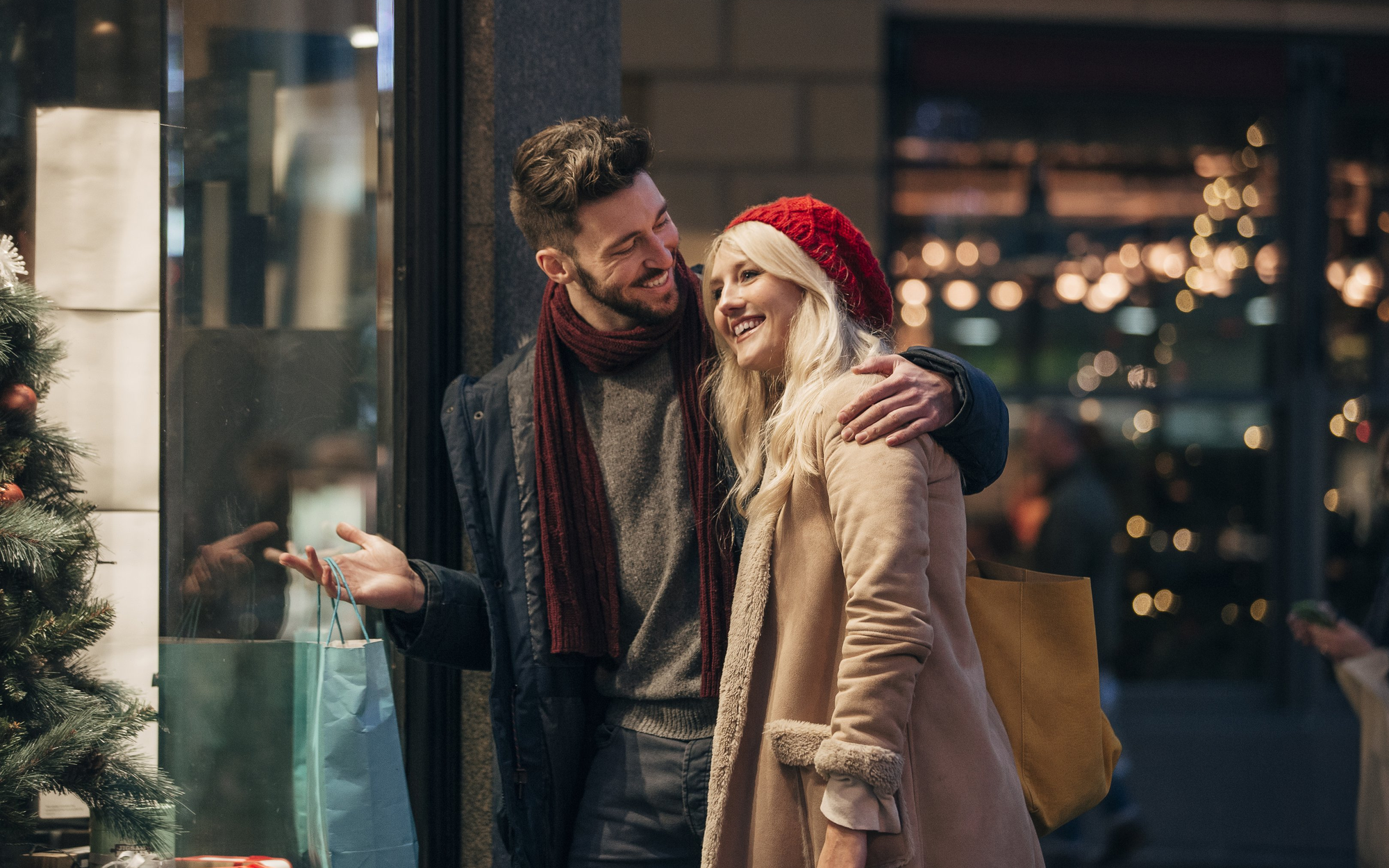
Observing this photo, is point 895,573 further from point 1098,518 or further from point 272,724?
point 1098,518

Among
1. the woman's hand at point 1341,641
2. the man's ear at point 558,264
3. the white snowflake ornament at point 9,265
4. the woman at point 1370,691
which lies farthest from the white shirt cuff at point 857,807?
the woman's hand at point 1341,641

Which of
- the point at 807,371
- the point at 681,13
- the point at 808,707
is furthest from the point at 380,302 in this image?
the point at 681,13

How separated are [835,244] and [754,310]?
0.61 ft

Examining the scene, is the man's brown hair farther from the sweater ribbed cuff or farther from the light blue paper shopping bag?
the sweater ribbed cuff

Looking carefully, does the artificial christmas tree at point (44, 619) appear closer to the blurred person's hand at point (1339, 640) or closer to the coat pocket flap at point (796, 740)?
the coat pocket flap at point (796, 740)

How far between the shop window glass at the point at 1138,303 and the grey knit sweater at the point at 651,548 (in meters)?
5.71

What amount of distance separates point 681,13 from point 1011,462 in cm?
341

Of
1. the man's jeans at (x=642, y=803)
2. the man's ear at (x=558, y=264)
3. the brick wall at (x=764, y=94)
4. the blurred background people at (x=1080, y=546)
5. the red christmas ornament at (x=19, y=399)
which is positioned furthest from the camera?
the brick wall at (x=764, y=94)

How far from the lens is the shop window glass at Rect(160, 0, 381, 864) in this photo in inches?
112

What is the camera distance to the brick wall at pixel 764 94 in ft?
23.7

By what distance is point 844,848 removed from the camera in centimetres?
194

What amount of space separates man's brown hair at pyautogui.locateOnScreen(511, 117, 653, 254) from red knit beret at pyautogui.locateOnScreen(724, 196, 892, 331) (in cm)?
32

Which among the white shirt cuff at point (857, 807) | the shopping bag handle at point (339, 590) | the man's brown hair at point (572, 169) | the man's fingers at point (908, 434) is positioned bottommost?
the white shirt cuff at point (857, 807)

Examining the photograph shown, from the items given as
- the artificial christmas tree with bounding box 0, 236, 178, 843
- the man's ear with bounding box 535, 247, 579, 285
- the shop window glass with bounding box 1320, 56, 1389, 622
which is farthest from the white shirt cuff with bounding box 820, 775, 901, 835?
the shop window glass with bounding box 1320, 56, 1389, 622
